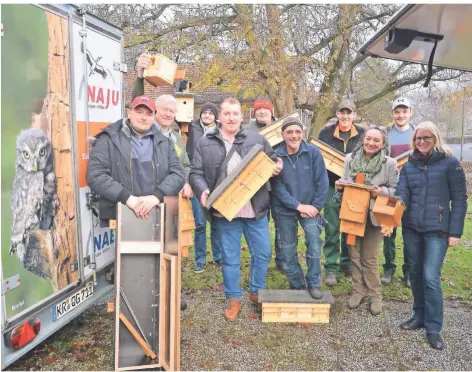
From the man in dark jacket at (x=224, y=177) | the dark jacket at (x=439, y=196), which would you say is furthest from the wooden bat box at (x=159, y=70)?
the dark jacket at (x=439, y=196)

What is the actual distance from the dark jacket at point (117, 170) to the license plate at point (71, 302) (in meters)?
0.70

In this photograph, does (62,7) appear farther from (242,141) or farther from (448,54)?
(448,54)

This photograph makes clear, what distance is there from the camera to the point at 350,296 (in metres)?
5.04

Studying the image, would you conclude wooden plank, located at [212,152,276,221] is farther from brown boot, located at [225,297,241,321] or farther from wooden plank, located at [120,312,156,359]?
wooden plank, located at [120,312,156,359]

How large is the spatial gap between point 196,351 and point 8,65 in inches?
104

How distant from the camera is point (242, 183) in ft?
13.6

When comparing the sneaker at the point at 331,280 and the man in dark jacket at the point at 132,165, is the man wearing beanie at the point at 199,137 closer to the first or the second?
the sneaker at the point at 331,280

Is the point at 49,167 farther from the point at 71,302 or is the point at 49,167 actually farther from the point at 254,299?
the point at 254,299

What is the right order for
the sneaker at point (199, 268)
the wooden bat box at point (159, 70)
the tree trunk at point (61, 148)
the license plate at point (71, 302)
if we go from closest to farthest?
1. the tree trunk at point (61, 148)
2. the license plate at point (71, 302)
3. the wooden bat box at point (159, 70)
4. the sneaker at point (199, 268)

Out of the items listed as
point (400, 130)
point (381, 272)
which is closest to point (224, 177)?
point (400, 130)

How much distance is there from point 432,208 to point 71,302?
3.13 meters

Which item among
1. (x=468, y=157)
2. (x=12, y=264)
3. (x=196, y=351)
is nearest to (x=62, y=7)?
(x=12, y=264)

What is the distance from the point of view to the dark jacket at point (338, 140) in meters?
5.39

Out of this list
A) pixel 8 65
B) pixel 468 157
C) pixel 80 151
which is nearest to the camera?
pixel 8 65
